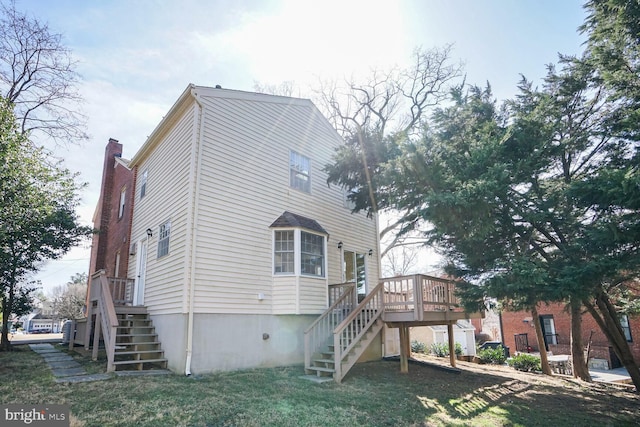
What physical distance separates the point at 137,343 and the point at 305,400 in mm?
4937

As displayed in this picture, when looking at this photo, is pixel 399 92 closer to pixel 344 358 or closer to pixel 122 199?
pixel 122 199

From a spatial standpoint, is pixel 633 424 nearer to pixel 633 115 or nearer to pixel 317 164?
pixel 633 115

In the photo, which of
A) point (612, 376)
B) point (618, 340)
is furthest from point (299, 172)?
point (612, 376)

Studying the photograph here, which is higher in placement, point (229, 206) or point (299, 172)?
point (299, 172)

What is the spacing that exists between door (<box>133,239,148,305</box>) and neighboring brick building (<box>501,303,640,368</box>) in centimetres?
1560

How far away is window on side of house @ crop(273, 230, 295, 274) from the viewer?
34.3ft

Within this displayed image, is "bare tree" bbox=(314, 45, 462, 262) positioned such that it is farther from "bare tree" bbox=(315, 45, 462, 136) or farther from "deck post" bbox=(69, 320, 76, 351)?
"deck post" bbox=(69, 320, 76, 351)

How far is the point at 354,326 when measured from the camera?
32.0 feet

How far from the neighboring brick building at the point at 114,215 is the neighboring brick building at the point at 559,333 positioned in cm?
1677

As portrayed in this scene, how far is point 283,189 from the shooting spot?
452 inches

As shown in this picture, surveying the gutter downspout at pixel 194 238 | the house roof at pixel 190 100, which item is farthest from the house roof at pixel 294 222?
the house roof at pixel 190 100

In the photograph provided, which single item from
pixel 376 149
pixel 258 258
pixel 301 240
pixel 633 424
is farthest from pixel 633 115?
pixel 258 258

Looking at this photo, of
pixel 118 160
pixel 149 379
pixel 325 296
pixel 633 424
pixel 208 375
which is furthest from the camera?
pixel 118 160

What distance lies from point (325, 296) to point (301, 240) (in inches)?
72.0
